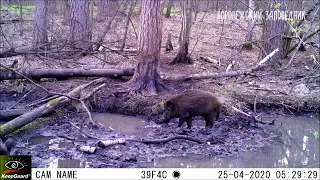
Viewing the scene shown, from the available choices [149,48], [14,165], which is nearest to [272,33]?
[149,48]

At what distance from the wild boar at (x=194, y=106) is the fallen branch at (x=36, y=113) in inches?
95.8

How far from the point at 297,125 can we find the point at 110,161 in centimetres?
493

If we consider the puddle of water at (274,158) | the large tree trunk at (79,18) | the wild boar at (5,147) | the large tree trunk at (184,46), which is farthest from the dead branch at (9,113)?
the large tree trunk at (79,18)

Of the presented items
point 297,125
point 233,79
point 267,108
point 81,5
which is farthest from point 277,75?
point 81,5

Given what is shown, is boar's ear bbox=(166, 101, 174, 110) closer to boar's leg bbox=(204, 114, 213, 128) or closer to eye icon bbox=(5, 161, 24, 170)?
boar's leg bbox=(204, 114, 213, 128)

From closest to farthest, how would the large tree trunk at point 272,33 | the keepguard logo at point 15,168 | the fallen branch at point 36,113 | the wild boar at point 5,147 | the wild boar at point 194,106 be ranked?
the keepguard logo at point 15,168 → the wild boar at point 5,147 → the fallen branch at point 36,113 → the wild boar at point 194,106 → the large tree trunk at point 272,33

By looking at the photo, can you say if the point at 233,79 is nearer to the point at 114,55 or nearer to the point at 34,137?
the point at 114,55

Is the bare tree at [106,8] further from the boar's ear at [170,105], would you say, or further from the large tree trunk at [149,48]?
the boar's ear at [170,105]

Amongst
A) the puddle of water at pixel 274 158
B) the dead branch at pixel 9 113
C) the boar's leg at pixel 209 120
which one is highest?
the dead branch at pixel 9 113

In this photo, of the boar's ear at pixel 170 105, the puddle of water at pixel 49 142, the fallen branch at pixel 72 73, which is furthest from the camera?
the fallen branch at pixel 72 73

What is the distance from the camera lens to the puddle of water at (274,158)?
7418mm

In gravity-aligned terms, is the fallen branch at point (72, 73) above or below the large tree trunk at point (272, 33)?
below

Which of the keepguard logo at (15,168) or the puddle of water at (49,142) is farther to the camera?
the puddle of water at (49,142)

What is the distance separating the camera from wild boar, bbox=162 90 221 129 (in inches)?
373
